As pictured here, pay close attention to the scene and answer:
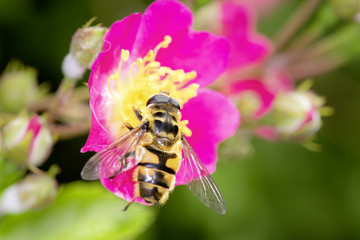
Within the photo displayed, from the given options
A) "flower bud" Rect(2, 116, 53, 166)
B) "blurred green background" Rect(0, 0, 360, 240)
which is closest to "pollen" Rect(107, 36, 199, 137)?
"flower bud" Rect(2, 116, 53, 166)

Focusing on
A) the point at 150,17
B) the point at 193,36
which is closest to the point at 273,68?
the point at 193,36

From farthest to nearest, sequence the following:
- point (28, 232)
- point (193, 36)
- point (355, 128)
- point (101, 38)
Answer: point (355, 128) → point (28, 232) → point (193, 36) → point (101, 38)

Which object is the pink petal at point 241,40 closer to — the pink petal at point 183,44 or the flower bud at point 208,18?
the flower bud at point 208,18

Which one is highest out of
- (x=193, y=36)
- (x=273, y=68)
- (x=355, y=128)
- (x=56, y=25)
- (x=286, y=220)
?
(x=193, y=36)

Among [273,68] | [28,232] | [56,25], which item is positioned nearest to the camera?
[28,232]

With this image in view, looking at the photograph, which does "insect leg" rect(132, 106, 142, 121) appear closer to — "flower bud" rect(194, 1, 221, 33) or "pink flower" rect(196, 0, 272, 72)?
"flower bud" rect(194, 1, 221, 33)

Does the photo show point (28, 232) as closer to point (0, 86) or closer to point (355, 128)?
point (0, 86)

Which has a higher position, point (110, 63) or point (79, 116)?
point (110, 63)
